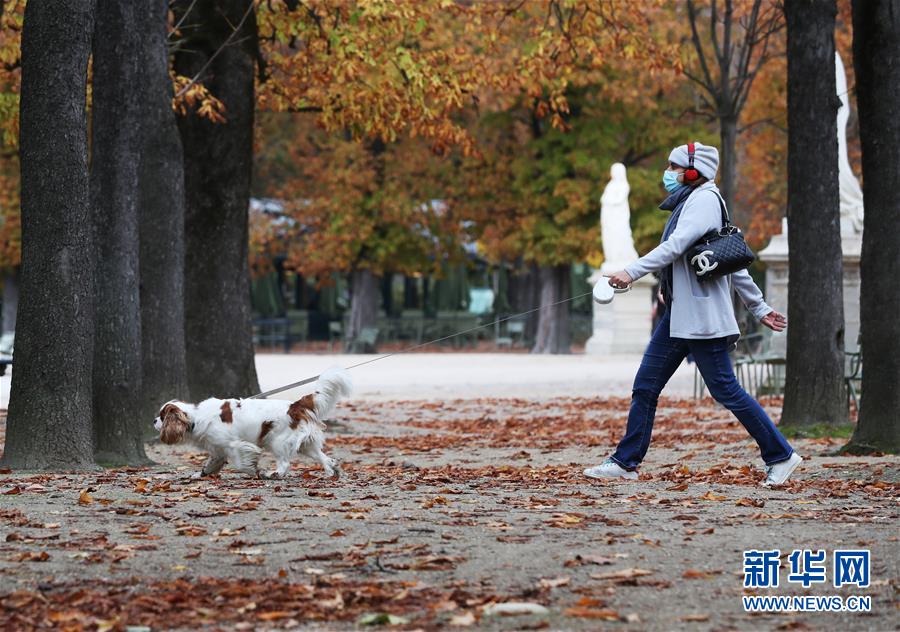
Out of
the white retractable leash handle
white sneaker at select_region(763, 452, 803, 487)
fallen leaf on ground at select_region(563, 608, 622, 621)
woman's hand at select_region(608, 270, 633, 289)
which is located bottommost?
fallen leaf on ground at select_region(563, 608, 622, 621)

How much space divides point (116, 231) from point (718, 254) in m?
4.60

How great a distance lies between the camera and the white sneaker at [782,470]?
9859 millimetres

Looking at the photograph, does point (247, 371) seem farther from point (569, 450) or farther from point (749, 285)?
point (749, 285)

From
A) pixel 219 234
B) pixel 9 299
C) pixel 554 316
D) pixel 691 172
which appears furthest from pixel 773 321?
pixel 9 299

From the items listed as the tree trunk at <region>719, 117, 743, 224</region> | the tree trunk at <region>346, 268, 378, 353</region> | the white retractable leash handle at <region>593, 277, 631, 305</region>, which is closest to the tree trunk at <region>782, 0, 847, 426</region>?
the white retractable leash handle at <region>593, 277, 631, 305</region>

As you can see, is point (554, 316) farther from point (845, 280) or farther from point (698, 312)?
point (698, 312)

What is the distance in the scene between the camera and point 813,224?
46.9ft

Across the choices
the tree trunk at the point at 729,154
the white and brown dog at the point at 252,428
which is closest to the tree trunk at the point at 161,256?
the white and brown dog at the point at 252,428

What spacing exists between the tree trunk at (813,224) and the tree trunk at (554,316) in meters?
29.1

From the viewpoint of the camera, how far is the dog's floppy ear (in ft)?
35.4

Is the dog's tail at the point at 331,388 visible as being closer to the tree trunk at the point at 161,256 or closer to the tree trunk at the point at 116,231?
the tree trunk at the point at 116,231

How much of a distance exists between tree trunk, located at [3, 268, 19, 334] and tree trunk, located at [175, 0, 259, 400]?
1374 inches

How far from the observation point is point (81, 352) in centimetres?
1096

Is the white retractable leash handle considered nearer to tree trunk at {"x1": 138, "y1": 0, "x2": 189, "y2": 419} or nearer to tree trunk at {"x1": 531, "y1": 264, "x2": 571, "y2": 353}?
tree trunk at {"x1": 138, "y1": 0, "x2": 189, "y2": 419}
